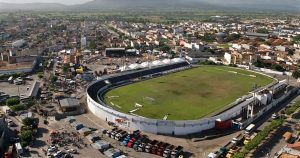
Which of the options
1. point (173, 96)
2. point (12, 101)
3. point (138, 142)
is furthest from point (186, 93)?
point (12, 101)

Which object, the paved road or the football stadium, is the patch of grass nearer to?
the paved road

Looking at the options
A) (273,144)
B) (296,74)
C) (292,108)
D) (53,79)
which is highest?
(296,74)

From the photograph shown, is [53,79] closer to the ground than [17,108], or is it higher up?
higher up

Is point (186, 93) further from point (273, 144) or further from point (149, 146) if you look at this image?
point (149, 146)

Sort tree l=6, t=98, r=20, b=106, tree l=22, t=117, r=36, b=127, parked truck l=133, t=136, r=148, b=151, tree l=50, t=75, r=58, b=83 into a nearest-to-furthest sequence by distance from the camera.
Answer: parked truck l=133, t=136, r=148, b=151 < tree l=22, t=117, r=36, b=127 < tree l=6, t=98, r=20, b=106 < tree l=50, t=75, r=58, b=83

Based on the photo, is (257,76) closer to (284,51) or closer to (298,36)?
(284,51)

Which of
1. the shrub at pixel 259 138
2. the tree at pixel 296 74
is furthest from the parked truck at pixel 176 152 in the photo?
the tree at pixel 296 74

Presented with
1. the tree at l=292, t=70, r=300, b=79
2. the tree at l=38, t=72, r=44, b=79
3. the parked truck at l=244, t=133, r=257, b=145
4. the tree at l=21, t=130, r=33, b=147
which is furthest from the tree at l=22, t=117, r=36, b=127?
the tree at l=292, t=70, r=300, b=79

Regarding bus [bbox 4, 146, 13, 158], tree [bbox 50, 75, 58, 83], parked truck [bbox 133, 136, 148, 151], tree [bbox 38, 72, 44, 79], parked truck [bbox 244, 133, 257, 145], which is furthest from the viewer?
tree [bbox 38, 72, 44, 79]

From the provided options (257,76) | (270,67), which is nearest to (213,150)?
(257,76)
